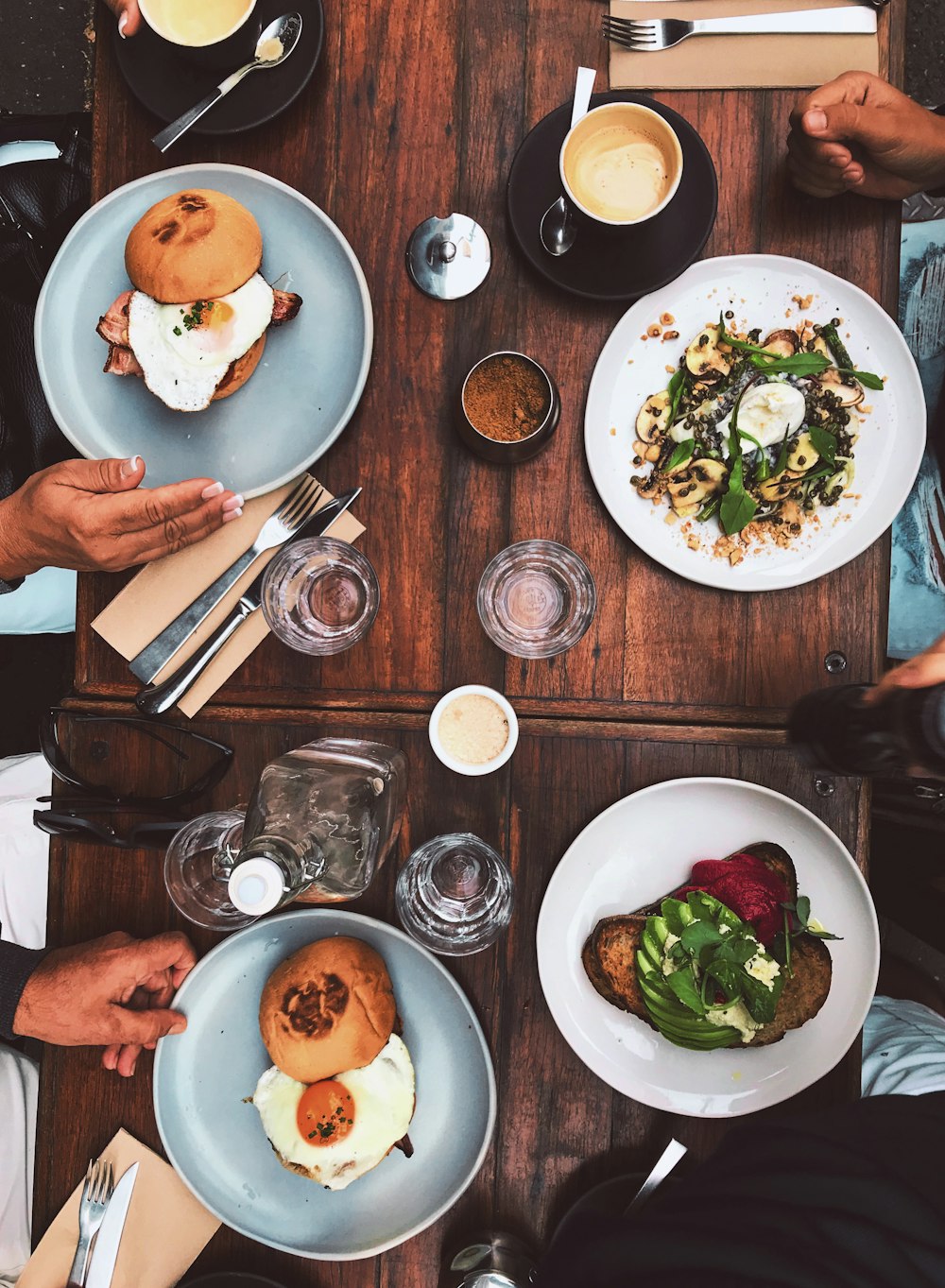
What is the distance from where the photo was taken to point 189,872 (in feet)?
4.02

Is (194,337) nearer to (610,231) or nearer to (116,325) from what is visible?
(116,325)

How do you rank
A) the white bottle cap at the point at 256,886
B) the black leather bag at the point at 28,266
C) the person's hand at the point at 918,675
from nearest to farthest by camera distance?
the white bottle cap at the point at 256,886
the person's hand at the point at 918,675
the black leather bag at the point at 28,266

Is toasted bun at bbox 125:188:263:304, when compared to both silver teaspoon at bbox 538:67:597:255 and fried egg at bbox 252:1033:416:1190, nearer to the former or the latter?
silver teaspoon at bbox 538:67:597:255

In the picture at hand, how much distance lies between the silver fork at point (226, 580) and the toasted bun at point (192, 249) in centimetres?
29

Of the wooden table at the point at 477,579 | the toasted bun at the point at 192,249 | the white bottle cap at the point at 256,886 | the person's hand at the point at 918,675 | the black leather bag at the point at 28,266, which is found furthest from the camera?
the black leather bag at the point at 28,266

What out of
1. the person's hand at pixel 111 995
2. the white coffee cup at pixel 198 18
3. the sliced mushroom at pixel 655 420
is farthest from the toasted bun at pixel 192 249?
the person's hand at pixel 111 995

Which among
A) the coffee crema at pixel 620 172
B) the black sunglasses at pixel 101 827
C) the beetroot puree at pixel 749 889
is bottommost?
the beetroot puree at pixel 749 889

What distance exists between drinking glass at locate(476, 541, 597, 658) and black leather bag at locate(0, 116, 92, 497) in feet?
2.95

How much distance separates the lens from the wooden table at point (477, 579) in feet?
4.06

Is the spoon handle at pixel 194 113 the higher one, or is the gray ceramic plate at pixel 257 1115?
the spoon handle at pixel 194 113

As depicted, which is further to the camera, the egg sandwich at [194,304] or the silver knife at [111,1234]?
the silver knife at [111,1234]

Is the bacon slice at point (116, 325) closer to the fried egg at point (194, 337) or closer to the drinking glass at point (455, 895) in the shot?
the fried egg at point (194, 337)

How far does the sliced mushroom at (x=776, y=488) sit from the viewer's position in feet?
3.92

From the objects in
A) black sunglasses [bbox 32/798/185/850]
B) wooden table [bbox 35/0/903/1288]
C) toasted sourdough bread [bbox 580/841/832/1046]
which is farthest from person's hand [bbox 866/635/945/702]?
black sunglasses [bbox 32/798/185/850]
